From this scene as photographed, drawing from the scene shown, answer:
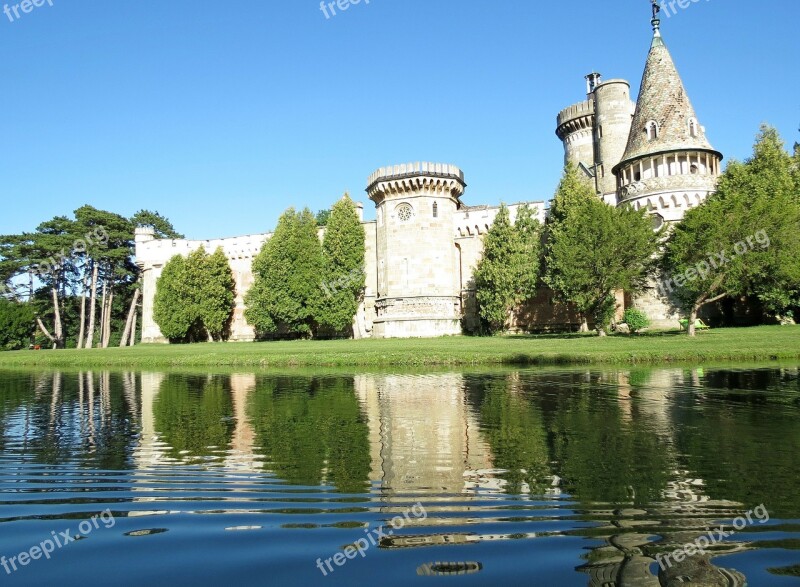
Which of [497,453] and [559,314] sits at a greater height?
[559,314]

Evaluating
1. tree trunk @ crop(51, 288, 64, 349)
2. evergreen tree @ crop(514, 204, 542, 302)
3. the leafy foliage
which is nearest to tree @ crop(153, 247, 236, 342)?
tree trunk @ crop(51, 288, 64, 349)

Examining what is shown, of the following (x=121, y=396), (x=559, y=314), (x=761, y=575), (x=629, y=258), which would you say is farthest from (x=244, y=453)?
(x=559, y=314)

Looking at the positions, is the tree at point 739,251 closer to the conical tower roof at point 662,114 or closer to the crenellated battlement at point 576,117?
the conical tower roof at point 662,114

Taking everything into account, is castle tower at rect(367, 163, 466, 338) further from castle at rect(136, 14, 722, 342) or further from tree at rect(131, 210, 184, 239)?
tree at rect(131, 210, 184, 239)

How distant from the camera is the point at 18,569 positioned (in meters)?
4.09

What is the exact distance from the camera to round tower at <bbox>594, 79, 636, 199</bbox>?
149 feet

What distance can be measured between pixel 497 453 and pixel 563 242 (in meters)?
26.2

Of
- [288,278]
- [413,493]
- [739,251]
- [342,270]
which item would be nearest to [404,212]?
[342,270]

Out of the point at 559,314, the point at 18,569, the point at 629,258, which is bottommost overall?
the point at 18,569

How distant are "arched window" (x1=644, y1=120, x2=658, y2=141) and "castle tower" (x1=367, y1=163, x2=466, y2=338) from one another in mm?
12801

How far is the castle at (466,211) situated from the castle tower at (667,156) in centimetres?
6

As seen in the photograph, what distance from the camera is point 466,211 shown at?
4294 centimetres

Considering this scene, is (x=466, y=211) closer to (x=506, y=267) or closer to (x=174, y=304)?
(x=506, y=267)

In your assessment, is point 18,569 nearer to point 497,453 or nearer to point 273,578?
point 273,578
